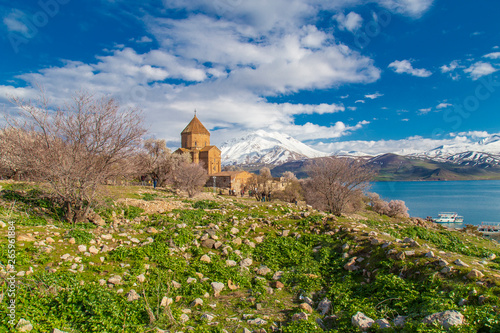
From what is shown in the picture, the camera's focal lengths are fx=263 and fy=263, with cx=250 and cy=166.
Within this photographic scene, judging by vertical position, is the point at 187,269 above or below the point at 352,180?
below

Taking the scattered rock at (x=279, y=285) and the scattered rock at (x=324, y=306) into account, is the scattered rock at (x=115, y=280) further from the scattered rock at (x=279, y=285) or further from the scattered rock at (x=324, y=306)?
the scattered rock at (x=324, y=306)

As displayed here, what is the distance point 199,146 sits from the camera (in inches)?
2891

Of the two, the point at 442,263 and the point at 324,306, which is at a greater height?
the point at 442,263

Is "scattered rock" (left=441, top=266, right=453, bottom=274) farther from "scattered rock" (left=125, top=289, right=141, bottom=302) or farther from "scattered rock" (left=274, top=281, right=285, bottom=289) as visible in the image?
"scattered rock" (left=125, top=289, right=141, bottom=302)

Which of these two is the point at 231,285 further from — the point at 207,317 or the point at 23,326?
the point at 23,326

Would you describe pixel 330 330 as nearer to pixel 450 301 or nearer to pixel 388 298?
pixel 388 298

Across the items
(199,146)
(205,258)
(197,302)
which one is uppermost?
(199,146)

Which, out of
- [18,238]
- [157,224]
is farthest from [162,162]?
[18,238]

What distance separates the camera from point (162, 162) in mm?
43719

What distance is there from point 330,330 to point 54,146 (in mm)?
9877

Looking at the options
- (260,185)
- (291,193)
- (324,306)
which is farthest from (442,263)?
(260,185)

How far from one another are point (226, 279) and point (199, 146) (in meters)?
68.6

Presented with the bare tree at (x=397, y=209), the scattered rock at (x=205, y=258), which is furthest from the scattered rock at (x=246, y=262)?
the bare tree at (x=397, y=209)

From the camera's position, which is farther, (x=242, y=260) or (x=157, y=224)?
(x=157, y=224)
